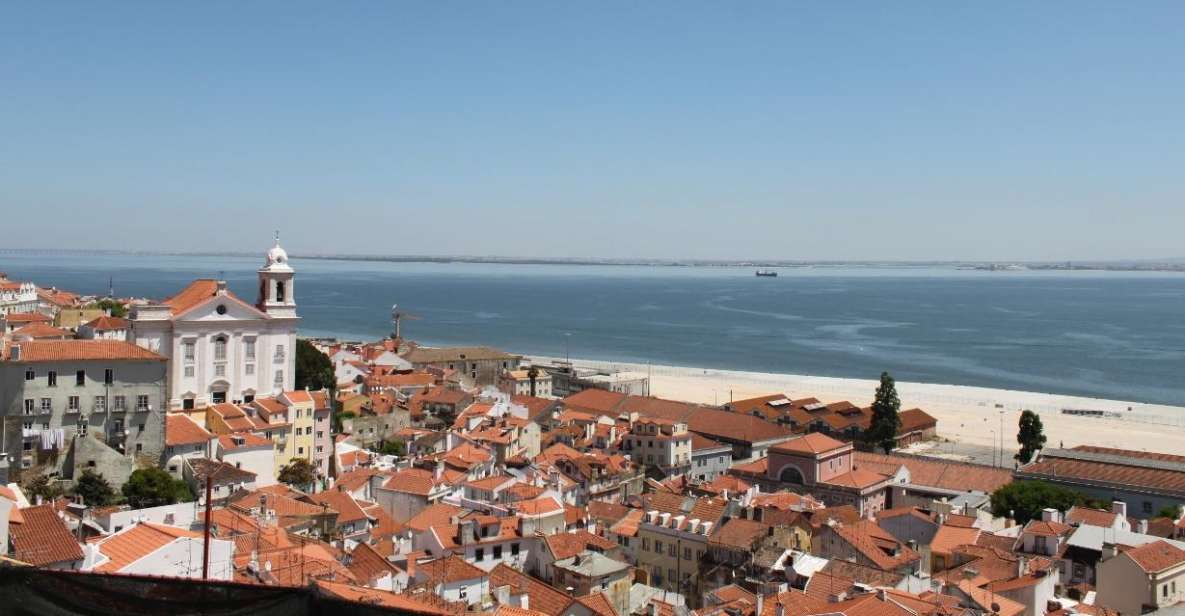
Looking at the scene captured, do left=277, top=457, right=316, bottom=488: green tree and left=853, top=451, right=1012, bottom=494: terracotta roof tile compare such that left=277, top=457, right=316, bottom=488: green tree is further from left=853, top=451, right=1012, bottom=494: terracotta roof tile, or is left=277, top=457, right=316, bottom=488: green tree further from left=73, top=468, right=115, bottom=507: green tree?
left=853, top=451, right=1012, bottom=494: terracotta roof tile

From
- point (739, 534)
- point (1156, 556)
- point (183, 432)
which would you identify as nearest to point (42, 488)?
point (183, 432)

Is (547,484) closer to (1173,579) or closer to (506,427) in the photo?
(506,427)

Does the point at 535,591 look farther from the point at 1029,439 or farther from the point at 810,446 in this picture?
the point at 1029,439

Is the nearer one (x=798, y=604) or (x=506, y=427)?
(x=798, y=604)

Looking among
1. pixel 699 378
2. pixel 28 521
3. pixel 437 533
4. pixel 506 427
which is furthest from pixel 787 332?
pixel 28 521

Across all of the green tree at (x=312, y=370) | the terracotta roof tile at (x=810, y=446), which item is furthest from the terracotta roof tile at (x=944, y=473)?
the green tree at (x=312, y=370)
